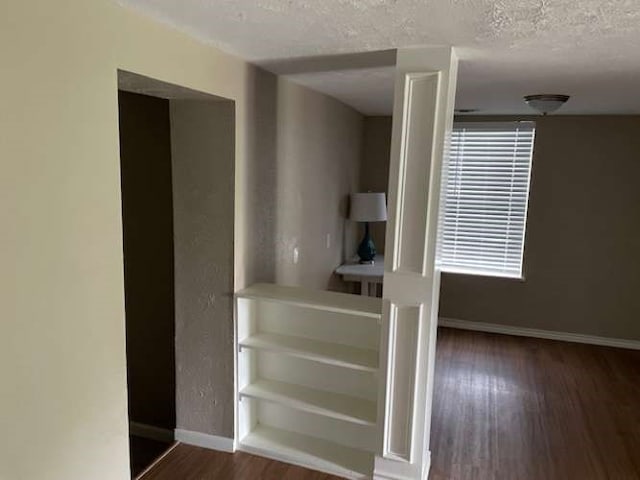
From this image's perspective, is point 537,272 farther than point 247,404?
Yes

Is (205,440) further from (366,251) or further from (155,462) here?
(366,251)

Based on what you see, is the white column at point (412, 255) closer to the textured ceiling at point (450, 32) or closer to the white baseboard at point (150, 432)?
the textured ceiling at point (450, 32)

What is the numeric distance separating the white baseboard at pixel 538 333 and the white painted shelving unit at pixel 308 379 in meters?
2.70

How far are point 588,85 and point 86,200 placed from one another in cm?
289

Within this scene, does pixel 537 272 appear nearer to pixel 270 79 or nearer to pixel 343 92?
pixel 343 92

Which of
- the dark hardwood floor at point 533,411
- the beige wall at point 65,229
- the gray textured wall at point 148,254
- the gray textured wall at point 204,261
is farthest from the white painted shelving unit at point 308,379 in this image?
the beige wall at point 65,229

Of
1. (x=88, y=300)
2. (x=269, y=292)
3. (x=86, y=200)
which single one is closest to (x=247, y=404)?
(x=269, y=292)

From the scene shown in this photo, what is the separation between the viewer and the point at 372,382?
285 centimetres

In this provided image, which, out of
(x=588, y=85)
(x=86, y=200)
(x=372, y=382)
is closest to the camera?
(x=86, y=200)

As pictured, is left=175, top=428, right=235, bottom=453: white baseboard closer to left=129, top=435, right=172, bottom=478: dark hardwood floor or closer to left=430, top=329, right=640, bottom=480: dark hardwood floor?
left=129, top=435, right=172, bottom=478: dark hardwood floor

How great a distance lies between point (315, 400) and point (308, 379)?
163 mm

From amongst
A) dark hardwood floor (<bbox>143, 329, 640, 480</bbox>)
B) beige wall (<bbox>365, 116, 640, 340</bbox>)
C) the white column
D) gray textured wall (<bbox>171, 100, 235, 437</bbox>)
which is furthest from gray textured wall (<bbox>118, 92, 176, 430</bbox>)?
beige wall (<bbox>365, 116, 640, 340</bbox>)

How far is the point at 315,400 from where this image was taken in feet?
9.40

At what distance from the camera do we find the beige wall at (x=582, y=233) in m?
4.64
